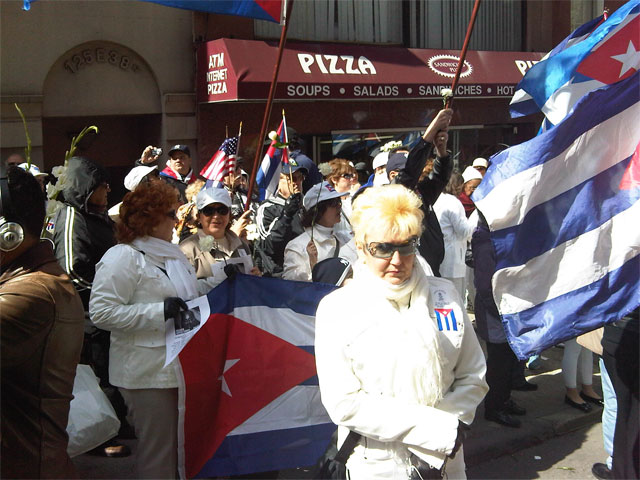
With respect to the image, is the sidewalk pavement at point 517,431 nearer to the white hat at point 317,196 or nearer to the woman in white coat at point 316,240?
the woman in white coat at point 316,240

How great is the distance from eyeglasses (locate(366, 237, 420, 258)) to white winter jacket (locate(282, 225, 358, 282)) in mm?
2176

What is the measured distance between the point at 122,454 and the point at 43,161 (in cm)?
555

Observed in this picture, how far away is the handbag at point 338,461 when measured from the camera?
120 inches

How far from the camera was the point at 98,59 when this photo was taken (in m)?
9.86

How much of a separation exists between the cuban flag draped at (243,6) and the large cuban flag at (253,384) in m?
2.20

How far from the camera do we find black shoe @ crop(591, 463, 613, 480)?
517 centimetres

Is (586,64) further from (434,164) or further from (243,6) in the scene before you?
(243,6)

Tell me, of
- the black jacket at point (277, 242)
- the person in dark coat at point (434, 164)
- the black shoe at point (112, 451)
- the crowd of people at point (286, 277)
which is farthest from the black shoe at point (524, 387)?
the black shoe at point (112, 451)

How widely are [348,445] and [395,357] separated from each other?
0.44 m

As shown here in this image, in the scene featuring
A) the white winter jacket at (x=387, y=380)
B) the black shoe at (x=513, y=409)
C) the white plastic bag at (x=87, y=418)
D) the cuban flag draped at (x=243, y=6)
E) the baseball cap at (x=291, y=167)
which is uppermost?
the cuban flag draped at (x=243, y=6)

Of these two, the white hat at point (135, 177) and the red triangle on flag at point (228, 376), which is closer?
the red triangle on flag at point (228, 376)

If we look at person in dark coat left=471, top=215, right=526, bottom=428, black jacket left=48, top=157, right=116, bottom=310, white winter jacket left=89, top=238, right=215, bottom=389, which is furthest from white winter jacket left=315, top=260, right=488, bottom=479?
person in dark coat left=471, top=215, right=526, bottom=428

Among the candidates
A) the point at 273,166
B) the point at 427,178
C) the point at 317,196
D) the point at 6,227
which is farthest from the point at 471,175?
the point at 6,227

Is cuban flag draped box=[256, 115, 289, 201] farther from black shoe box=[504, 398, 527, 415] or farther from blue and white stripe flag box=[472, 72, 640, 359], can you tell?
black shoe box=[504, 398, 527, 415]
